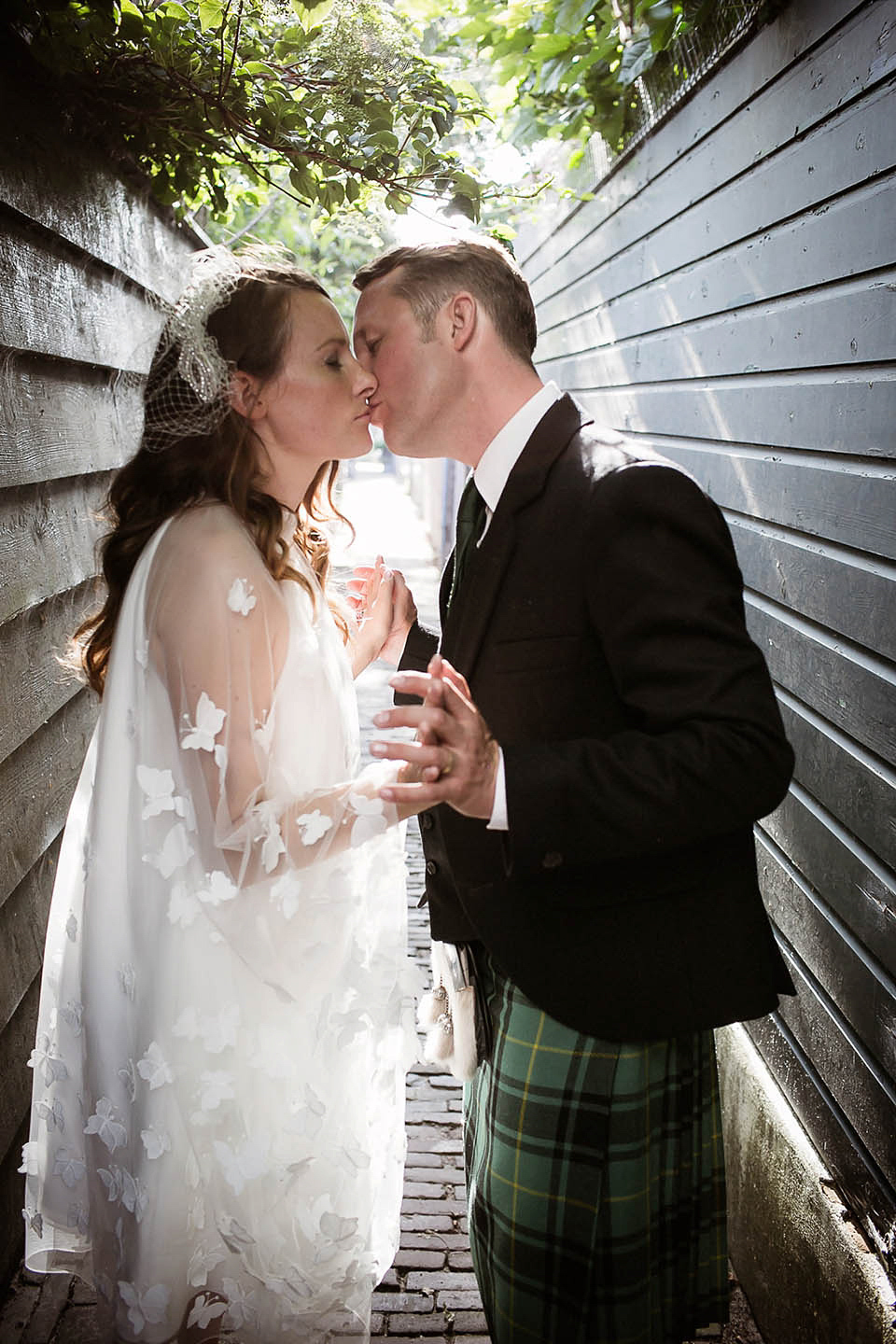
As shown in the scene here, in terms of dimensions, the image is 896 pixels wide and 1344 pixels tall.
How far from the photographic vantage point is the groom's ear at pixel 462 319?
212cm

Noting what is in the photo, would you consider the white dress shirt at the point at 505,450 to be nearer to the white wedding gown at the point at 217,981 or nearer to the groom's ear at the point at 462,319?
the groom's ear at the point at 462,319

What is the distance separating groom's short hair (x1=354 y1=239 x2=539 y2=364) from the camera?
7.04ft

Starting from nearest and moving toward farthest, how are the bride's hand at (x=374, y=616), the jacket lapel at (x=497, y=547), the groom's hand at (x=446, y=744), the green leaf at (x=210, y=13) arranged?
the groom's hand at (x=446, y=744)
the jacket lapel at (x=497, y=547)
the green leaf at (x=210, y=13)
the bride's hand at (x=374, y=616)

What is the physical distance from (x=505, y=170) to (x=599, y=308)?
5.90 feet

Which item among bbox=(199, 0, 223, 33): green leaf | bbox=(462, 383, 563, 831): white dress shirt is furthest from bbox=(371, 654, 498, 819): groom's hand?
bbox=(199, 0, 223, 33): green leaf

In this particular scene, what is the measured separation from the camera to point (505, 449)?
196 cm

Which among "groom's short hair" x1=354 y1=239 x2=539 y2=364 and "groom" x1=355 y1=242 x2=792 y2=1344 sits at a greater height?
"groom's short hair" x1=354 y1=239 x2=539 y2=364

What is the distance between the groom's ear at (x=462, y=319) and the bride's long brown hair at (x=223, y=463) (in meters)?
0.36

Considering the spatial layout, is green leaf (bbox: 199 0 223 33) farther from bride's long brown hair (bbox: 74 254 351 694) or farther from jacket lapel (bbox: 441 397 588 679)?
jacket lapel (bbox: 441 397 588 679)

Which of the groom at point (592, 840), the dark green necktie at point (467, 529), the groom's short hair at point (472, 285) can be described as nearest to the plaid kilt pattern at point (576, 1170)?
the groom at point (592, 840)

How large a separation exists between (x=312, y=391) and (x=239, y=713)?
0.75 metres

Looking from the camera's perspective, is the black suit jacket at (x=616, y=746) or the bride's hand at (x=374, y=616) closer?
the black suit jacket at (x=616, y=746)

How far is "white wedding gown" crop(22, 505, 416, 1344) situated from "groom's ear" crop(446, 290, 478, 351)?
0.59m

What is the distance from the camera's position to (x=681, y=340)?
3357mm
